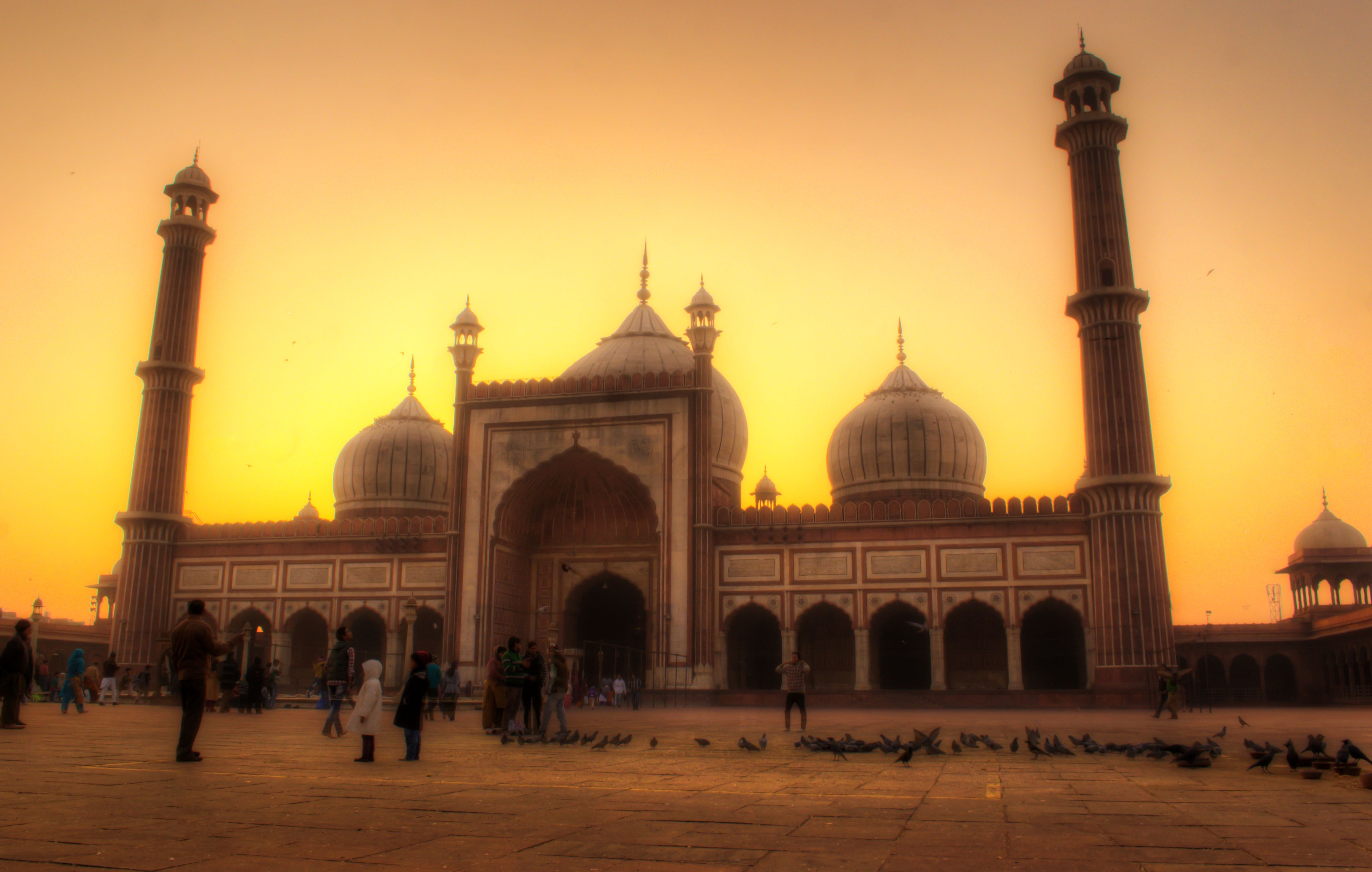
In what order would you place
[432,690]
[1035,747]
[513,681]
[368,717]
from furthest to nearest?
[432,690]
[513,681]
[1035,747]
[368,717]

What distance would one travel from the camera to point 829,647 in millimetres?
26422

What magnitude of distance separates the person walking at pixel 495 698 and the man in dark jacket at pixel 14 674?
13.9ft

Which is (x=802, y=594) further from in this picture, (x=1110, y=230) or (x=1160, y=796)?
(x=1160, y=796)

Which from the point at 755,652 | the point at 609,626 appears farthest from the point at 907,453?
the point at 609,626

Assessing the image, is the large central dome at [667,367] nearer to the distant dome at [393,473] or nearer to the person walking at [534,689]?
the distant dome at [393,473]

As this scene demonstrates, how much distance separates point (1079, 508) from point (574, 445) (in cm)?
1161

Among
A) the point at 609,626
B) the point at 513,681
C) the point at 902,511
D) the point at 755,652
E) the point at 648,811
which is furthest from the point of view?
the point at 609,626

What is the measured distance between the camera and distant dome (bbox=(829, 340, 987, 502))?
98.4 feet

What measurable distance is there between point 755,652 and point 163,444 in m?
16.6

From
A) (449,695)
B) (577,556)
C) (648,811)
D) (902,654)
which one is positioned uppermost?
(577,556)

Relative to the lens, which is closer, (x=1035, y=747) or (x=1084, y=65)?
(x=1035, y=747)

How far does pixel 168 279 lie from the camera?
1176 inches

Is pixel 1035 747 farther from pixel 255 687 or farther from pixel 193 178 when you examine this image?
pixel 193 178

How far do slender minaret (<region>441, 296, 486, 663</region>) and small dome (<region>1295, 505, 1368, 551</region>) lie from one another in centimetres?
2547
